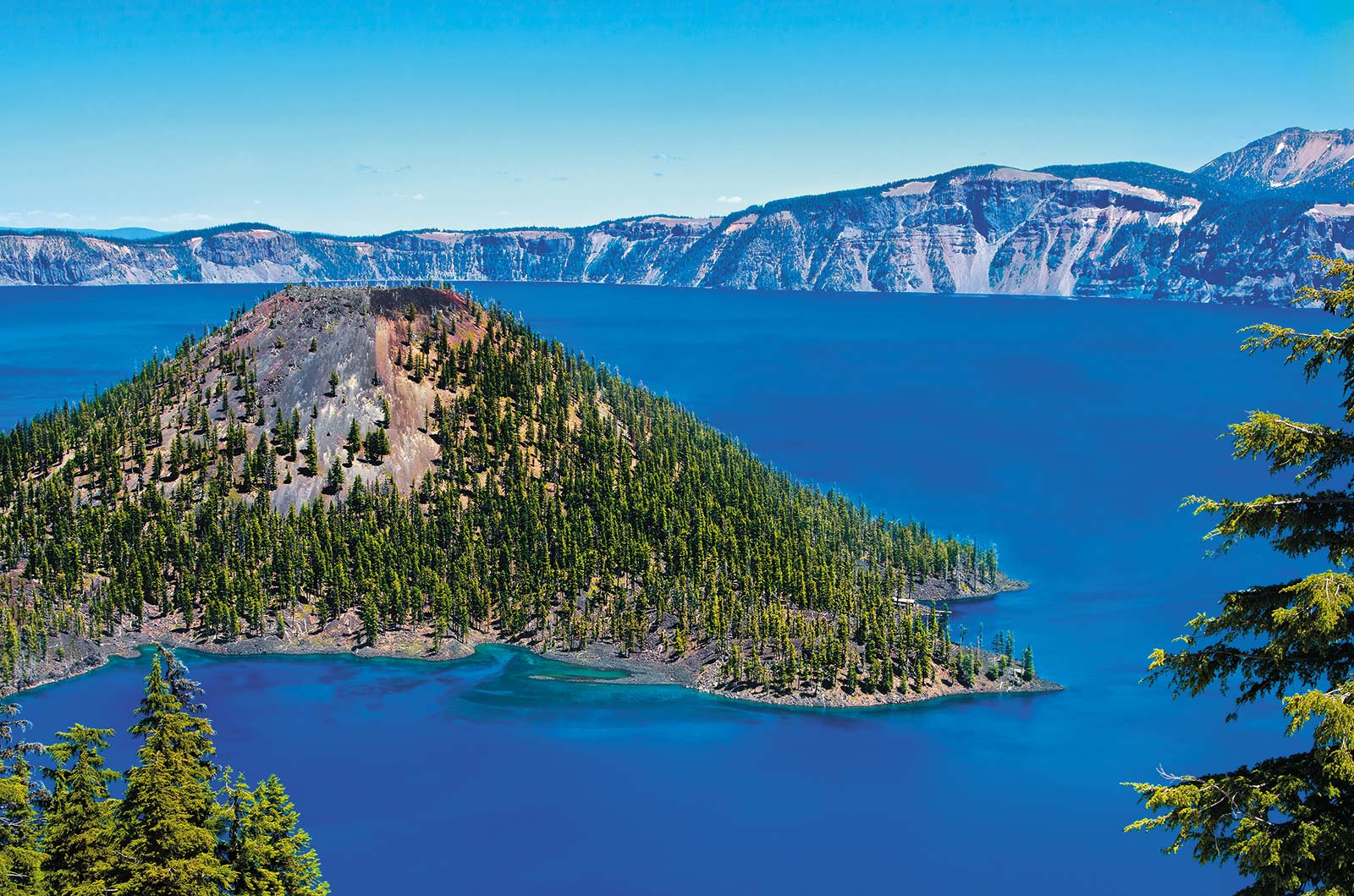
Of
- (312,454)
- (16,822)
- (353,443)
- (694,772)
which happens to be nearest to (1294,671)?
(16,822)

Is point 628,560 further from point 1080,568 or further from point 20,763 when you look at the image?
point 20,763

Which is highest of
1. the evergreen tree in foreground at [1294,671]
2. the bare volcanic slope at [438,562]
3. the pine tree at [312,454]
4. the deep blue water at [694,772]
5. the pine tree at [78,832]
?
the evergreen tree in foreground at [1294,671]

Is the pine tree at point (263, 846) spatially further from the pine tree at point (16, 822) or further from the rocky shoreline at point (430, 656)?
the rocky shoreline at point (430, 656)

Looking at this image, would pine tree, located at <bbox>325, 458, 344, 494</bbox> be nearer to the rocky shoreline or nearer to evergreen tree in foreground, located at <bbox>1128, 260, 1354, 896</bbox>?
the rocky shoreline

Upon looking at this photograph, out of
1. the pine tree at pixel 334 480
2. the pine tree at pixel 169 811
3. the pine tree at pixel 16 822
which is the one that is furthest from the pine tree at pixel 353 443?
the pine tree at pixel 169 811

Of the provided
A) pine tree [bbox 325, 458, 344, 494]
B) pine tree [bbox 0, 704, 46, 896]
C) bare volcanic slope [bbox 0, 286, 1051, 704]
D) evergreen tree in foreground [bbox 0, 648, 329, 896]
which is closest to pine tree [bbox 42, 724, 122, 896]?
evergreen tree in foreground [bbox 0, 648, 329, 896]
